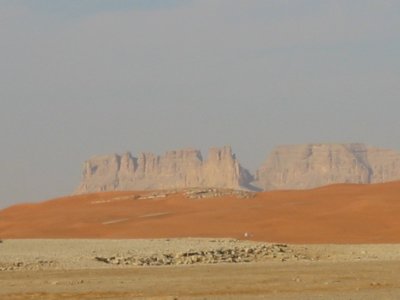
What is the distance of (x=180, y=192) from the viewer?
78.8 m

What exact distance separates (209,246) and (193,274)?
11.1 meters

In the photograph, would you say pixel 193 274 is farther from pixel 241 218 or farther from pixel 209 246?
pixel 241 218

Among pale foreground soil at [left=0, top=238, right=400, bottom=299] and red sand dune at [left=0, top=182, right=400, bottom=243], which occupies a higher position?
red sand dune at [left=0, top=182, right=400, bottom=243]

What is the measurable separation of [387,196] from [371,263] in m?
30.7

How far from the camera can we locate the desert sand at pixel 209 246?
25.3 meters

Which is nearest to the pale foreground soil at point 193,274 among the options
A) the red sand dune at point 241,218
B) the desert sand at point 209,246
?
the desert sand at point 209,246

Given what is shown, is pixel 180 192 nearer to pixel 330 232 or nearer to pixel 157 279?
pixel 330 232

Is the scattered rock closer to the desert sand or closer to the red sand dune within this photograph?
the desert sand

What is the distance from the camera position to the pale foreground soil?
23.8 metres

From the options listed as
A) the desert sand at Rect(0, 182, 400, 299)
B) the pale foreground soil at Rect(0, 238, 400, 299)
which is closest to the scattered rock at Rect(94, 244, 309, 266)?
the desert sand at Rect(0, 182, 400, 299)

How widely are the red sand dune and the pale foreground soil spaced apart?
35.3ft

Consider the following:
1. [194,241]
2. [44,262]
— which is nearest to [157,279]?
[44,262]

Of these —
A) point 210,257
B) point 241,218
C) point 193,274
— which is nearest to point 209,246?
point 210,257

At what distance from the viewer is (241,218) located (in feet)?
203
